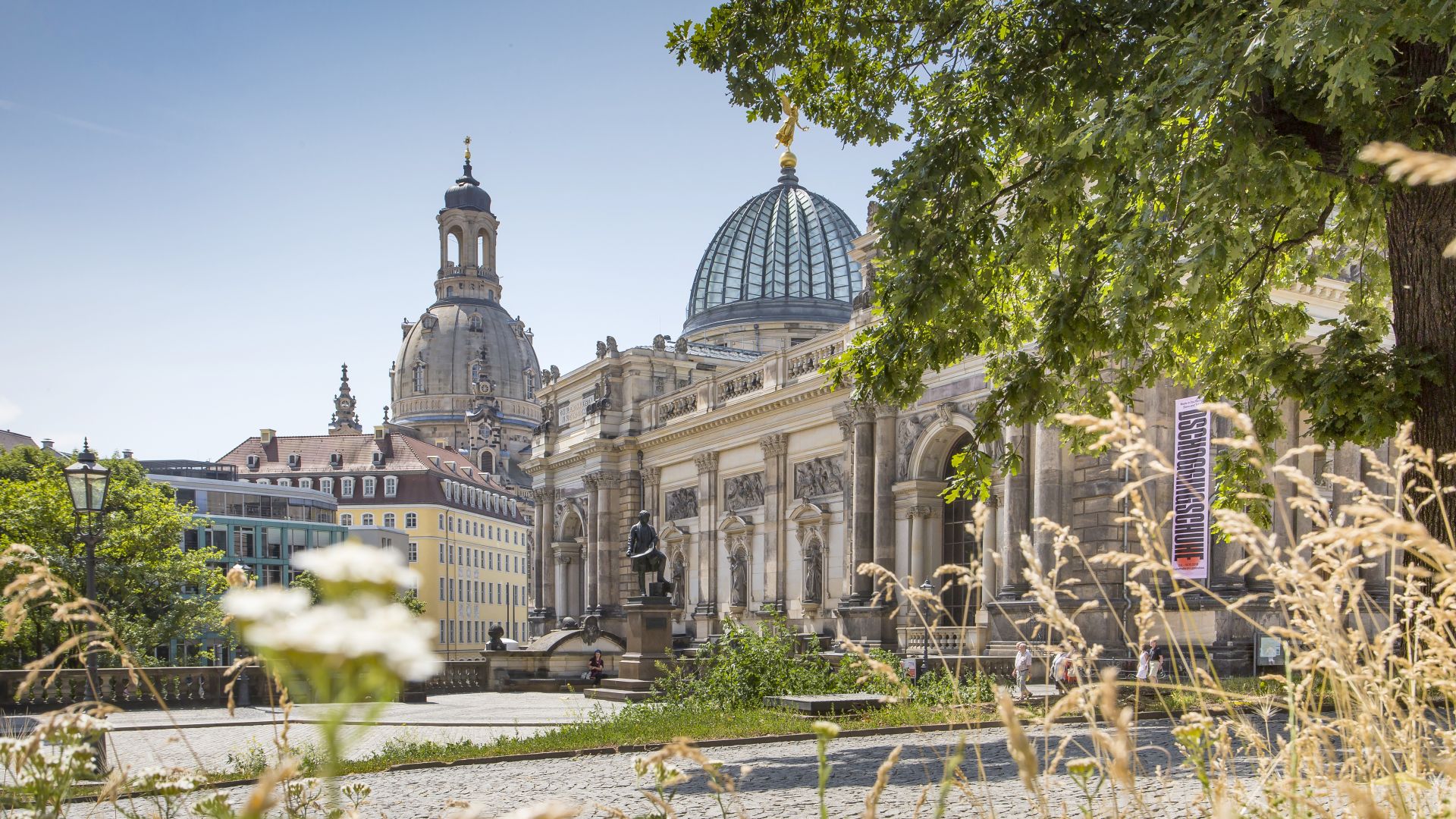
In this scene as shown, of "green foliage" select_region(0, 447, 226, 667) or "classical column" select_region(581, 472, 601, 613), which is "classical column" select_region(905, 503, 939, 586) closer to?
"classical column" select_region(581, 472, 601, 613)

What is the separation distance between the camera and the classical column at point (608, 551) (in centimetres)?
5206

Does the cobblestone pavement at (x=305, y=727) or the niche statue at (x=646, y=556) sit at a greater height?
the niche statue at (x=646, y=556)

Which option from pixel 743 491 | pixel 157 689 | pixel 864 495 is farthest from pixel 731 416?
pixel 157 689

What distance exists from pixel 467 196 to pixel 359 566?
15482cm

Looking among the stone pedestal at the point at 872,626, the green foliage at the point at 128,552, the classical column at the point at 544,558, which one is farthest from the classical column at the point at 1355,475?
the classical column at the point at 544,558

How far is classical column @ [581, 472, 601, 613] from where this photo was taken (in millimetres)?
52438

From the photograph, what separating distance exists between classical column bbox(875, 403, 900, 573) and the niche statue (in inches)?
277

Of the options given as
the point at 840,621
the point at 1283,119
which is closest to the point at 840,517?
the point at 840,621

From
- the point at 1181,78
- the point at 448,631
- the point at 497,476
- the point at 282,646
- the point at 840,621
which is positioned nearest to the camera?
the point at 282,646

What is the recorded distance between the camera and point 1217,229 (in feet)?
32.3

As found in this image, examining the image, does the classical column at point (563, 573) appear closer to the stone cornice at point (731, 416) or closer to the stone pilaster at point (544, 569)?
the stone pilaster at point (544, 569)

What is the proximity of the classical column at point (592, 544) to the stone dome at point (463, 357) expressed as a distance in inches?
3731

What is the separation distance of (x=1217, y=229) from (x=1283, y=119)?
1484 mm

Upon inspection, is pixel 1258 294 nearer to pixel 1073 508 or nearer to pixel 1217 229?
pixel 1217 229
